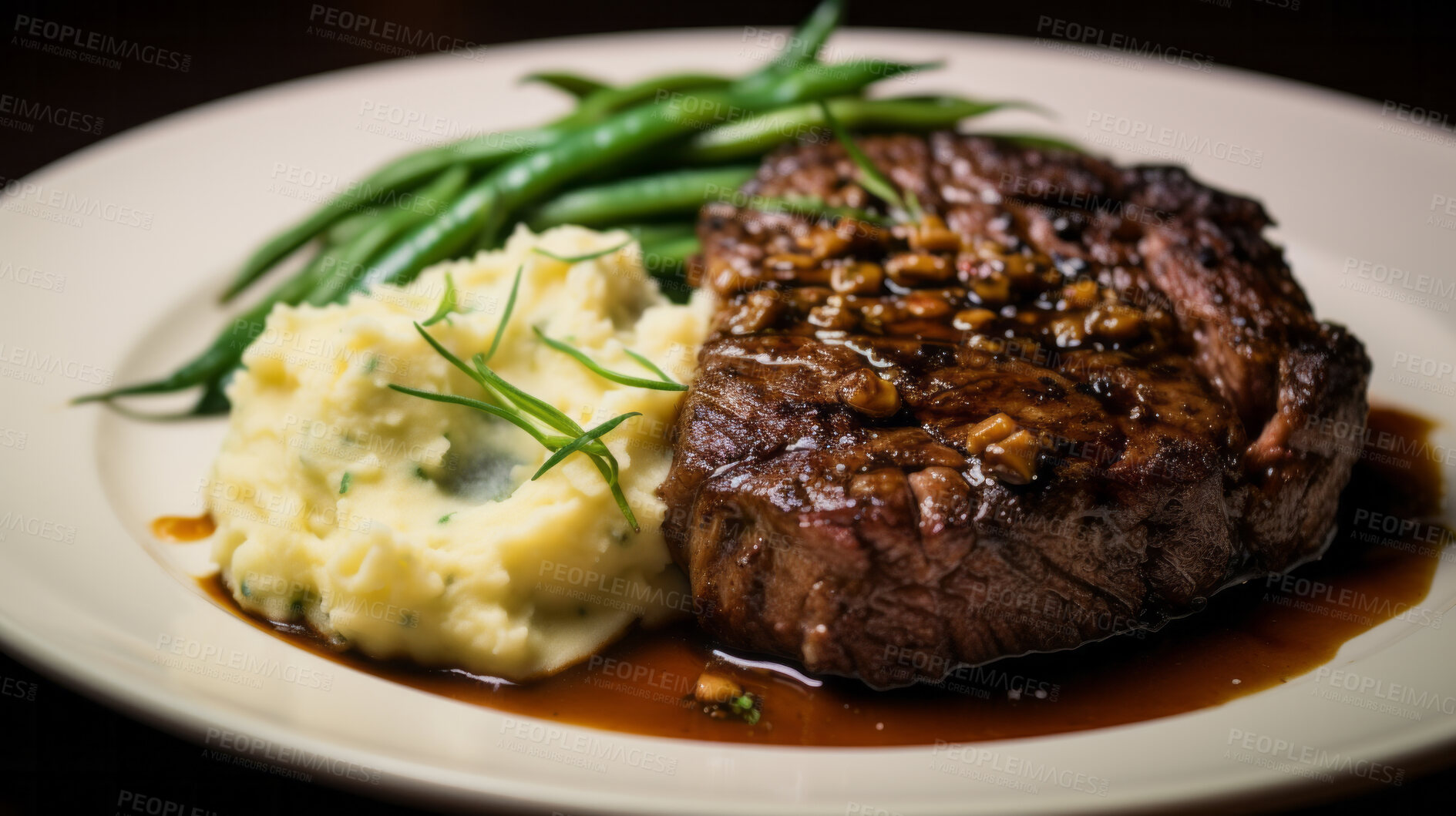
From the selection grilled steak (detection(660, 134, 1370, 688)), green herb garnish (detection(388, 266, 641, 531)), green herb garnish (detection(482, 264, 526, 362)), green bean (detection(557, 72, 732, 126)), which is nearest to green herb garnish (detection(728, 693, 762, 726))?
grilled steak (detection(660, 134, 1370, 688))

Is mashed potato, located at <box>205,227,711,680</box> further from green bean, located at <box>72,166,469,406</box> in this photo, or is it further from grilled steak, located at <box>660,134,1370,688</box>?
green bean, located at <box>72,166,469,406</box>

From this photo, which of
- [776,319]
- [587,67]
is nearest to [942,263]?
[776,319]

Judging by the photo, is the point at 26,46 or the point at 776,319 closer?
the point at 776,319

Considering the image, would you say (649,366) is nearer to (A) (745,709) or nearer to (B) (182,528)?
(A) (745,709)

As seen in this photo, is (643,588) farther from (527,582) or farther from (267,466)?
(267,466)

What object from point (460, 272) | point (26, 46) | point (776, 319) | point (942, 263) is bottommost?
point (26, 46)

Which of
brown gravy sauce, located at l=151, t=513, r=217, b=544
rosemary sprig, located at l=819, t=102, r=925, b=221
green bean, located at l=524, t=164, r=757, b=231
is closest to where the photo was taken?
brown gravy sauce, located at l=151, t=513, r=217, b=544

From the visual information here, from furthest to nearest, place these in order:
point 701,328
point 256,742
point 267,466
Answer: point 701,328, point 267,466, point 256,742

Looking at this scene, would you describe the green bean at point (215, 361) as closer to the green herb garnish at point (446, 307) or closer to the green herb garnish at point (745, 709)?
the green herb garnish at point (446, 307)
